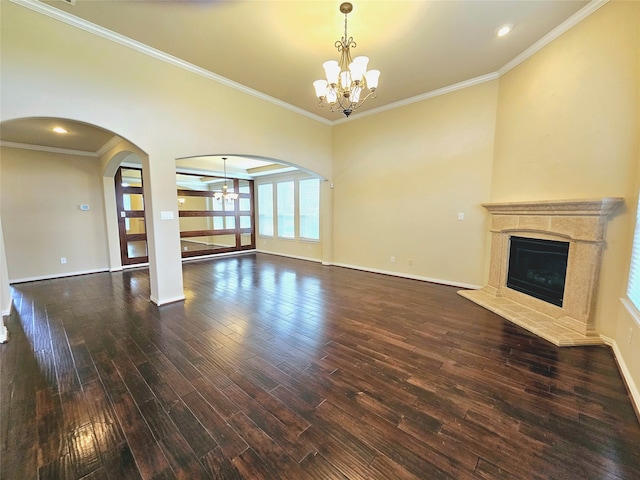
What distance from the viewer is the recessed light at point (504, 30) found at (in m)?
2.97

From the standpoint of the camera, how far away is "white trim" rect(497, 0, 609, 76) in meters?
2.68

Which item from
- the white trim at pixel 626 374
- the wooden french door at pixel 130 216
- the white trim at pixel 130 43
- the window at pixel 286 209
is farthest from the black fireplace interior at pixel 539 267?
the wooden french door at pixel 130 216

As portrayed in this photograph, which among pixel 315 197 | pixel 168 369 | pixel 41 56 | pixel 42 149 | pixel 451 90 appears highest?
pixel 451 90

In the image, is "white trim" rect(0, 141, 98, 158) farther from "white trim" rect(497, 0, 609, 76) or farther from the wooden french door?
"white trim" rect(497, 0, 609, 76)

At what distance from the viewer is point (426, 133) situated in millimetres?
4828

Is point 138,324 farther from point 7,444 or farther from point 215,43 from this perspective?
point 215,43

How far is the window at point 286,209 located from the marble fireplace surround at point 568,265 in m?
5.53

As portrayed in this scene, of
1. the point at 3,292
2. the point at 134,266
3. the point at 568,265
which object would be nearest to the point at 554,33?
the point at 568,265

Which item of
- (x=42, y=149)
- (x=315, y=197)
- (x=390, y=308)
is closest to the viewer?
(x=390, y=308)

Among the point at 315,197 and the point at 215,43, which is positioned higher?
the point at 215,43

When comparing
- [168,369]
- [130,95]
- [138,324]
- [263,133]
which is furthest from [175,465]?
[263,133]

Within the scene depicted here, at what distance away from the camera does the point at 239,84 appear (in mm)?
4273

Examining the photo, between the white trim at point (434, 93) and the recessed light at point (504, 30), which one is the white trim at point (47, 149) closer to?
the white trim at point (434, 93)

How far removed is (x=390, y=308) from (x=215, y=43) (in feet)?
13.9
